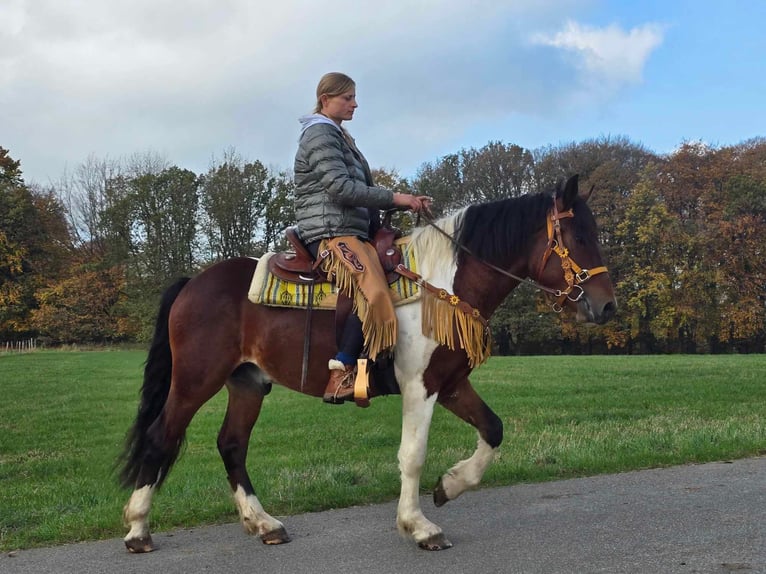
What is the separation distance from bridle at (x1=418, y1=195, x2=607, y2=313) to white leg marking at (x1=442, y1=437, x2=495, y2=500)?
1.23m

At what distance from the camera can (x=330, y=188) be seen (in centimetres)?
496

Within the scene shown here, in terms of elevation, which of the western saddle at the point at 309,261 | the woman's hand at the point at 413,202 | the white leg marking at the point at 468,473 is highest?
the woman's hand at the point at 413,202

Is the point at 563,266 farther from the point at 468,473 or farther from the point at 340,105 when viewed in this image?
the point at 340,105

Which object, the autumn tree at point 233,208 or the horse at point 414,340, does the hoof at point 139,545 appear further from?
the autumn tree at point 233,208

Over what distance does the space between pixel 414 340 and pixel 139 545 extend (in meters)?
2.45

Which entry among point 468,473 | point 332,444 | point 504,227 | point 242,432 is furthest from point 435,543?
point 332,444

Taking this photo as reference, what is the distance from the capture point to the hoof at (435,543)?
461 centimetres

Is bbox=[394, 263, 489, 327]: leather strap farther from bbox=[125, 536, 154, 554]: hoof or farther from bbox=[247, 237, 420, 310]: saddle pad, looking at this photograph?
bbox=[125, 536, 154, 554]: hoof

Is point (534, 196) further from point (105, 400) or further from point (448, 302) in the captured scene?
point (105, 400)

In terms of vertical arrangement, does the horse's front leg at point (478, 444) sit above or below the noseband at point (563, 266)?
below

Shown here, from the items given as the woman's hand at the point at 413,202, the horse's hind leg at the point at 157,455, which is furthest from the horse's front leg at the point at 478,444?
the horse's hind leg at the point at 157,455

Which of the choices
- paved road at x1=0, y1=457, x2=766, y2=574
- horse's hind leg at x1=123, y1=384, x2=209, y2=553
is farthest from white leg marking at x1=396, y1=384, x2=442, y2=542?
horse's hind leg at x1=123, y1=384, x2=209, y2=553

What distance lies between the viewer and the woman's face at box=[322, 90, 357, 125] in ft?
17.2

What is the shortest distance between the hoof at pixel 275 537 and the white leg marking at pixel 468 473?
124 centimetres
